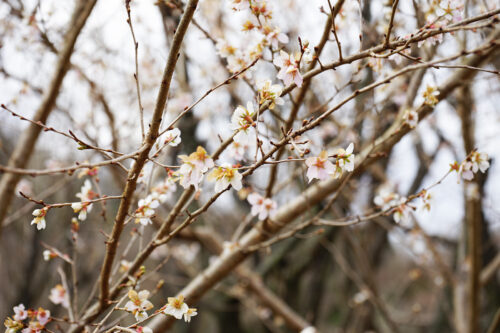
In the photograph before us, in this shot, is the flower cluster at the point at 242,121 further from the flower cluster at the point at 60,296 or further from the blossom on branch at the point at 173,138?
the flower cluster at the point at 60,296

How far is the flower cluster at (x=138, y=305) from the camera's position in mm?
1133

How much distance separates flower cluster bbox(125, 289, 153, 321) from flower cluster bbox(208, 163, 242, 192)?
1.48 ft

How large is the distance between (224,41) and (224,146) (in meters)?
0.55

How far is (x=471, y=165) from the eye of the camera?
1.37m

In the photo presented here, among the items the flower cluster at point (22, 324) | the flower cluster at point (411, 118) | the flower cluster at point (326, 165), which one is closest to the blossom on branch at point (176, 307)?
the flower cluster at point (22, 324)

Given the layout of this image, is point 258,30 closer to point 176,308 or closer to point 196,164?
point 196,164

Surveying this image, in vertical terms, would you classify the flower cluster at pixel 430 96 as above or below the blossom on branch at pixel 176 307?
above

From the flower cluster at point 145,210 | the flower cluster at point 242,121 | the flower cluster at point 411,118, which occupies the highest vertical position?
the flower cluster at point 411,118

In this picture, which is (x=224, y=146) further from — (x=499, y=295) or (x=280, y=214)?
(x=499, y=295)

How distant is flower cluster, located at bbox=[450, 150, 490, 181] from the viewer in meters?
1.36

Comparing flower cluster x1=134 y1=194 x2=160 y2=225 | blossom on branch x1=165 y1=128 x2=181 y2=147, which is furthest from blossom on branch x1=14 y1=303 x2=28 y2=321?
blossom on branch x1=165 y1=128 x2=181 y2=147

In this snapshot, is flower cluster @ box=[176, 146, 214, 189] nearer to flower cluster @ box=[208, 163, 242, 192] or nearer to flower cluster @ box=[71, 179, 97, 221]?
flower cluster @ box=[208, 163, 242, 192]

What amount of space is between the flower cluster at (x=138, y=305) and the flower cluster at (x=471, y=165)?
121 cm

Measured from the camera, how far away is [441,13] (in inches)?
52.5
